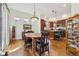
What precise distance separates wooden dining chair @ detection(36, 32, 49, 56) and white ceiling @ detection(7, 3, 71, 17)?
372 mm

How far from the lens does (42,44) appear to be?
194 cm

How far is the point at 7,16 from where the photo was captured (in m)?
1.81

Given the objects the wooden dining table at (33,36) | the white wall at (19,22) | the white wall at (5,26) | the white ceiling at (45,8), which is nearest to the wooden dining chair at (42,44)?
the wooden dining table at (33,36)

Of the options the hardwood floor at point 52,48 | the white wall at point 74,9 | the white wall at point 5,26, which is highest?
the white wall at point 74,9

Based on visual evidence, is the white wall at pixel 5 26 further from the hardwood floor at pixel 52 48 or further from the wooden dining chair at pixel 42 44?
the wooden dining chair at pixel 42 44

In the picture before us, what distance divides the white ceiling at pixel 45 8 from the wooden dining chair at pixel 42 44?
372 mm

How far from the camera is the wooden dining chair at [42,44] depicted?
1895mm

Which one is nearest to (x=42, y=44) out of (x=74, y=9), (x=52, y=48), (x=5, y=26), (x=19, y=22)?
(x=52, y=48)

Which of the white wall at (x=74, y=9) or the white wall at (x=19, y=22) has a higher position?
the white wall at (x=74, y=9)

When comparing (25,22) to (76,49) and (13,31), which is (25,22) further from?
(76,49)

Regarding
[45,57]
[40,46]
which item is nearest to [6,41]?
[40,46]

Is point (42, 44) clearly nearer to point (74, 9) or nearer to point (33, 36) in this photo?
point (33, 36)

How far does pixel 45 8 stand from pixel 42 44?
2.13ft

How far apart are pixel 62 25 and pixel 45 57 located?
655 mm
